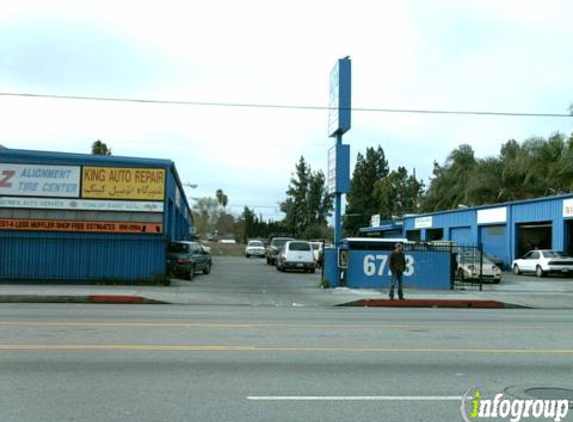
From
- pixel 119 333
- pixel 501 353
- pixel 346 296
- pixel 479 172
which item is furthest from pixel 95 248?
pixel 479 172

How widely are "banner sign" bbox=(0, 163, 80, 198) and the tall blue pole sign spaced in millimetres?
9815

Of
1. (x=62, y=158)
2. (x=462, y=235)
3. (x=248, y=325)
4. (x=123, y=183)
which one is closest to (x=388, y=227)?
(x=462, y=235)

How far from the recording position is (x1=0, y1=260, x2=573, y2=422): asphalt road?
6.50 m

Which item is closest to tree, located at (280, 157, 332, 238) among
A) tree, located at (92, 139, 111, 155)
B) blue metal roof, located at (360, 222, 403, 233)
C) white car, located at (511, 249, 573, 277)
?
blue metal roof, located at (360, 222, 403, 233)

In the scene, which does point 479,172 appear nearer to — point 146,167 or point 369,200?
point 146,167

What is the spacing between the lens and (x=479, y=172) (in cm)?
5781

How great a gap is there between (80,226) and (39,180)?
225 cm

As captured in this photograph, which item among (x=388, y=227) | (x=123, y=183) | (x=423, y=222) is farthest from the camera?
(x=388, y=227)

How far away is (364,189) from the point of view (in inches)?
4107

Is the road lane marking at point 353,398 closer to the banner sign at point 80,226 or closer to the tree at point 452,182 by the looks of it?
the banner sign at point 80,226

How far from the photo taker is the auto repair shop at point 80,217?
24062 millimetres

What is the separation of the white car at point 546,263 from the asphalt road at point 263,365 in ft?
68.9

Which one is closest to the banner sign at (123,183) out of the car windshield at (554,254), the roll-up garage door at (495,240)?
the car windshield at (554,254)

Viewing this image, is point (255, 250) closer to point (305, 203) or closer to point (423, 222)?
point (423, 222)
